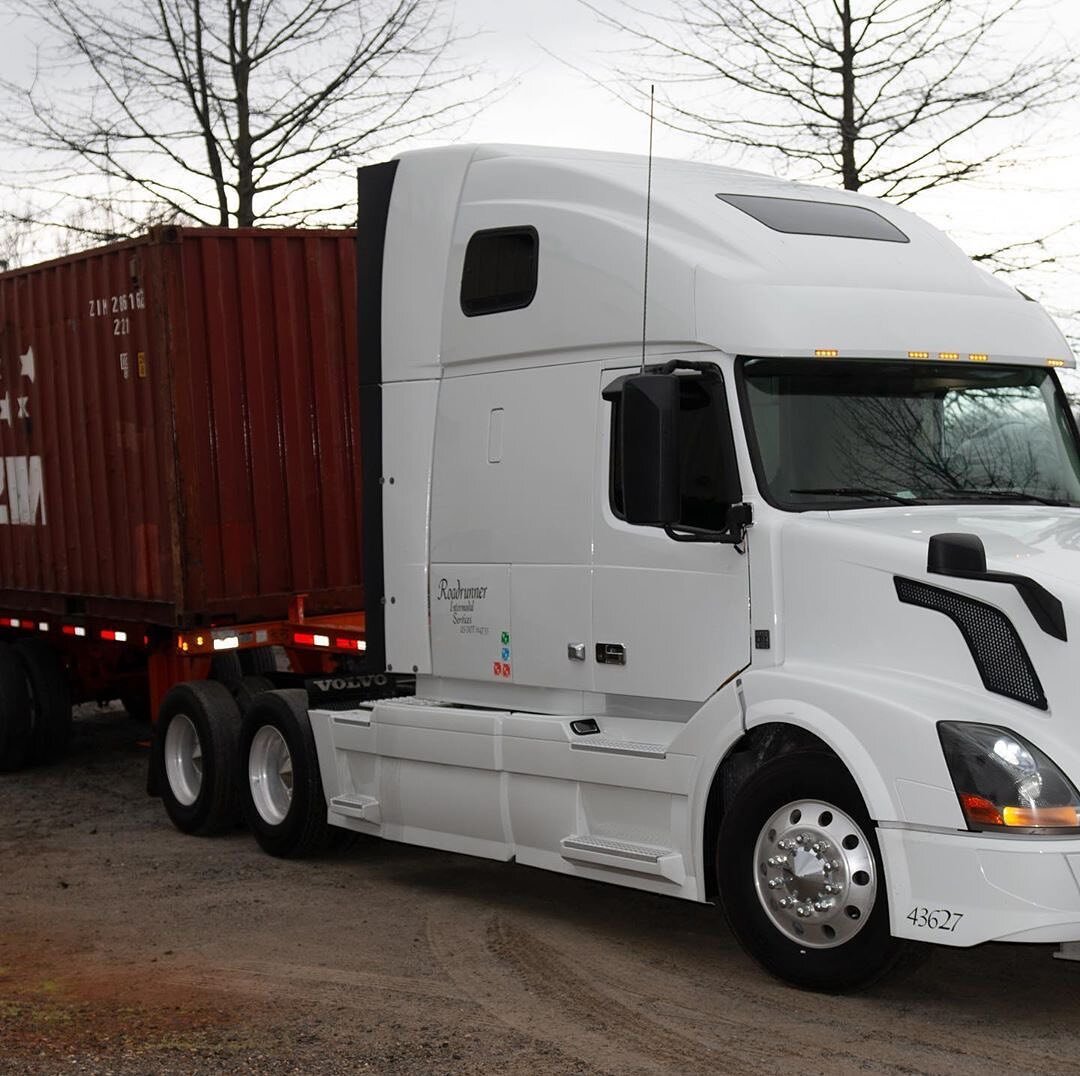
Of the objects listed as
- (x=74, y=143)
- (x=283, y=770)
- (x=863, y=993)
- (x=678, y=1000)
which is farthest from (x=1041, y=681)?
(x=74, y=143)

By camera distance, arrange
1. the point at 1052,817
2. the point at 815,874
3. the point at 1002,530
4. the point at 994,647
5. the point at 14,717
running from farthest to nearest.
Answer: the point at 14,717, the point at 1002,530, the point at 815,874, the point at 994,647, the point at 1052,817

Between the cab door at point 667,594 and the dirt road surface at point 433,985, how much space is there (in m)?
1.21

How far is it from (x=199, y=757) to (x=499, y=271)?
3.95m

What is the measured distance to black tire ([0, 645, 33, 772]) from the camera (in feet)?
43.0

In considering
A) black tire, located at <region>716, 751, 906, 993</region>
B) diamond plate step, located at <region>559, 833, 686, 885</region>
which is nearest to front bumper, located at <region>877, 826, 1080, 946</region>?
black tire, located at <region>716, 751, 906, 993</region>

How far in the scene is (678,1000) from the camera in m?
6.89

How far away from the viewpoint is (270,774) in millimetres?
10164

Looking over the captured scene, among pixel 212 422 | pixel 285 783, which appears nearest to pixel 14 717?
pixel 212 422

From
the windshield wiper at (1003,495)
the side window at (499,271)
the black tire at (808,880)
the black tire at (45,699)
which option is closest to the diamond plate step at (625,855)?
the black tire at (808,880)

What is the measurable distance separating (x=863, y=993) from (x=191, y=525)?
526 centimetres

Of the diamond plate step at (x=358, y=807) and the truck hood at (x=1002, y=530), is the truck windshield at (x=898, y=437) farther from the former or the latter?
the diamond plate step at (x=358, y=807)

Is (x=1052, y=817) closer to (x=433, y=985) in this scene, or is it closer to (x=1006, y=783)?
(x=1006, y=783)

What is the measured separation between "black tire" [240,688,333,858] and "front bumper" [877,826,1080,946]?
13.3 feet

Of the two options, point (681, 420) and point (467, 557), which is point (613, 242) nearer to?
point (681, 420)
